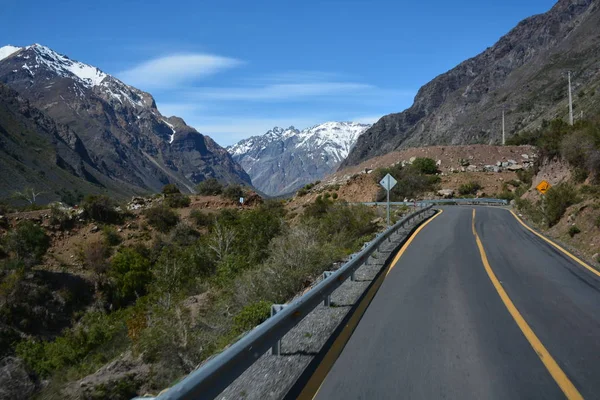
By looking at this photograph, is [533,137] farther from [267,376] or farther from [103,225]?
[267,376]

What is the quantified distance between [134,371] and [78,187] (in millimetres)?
133167

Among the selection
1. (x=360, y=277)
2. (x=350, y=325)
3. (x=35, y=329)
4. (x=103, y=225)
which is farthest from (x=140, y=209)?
(x=350, y=325)

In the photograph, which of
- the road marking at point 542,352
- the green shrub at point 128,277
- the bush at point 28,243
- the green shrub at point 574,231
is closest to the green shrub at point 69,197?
the bush at point 28,243

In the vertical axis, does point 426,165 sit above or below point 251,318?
above

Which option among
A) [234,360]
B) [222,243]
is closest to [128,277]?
[222,243]

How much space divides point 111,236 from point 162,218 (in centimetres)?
542

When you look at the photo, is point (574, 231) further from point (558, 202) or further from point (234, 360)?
point (234, 360)

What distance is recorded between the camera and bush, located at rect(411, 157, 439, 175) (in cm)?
6431

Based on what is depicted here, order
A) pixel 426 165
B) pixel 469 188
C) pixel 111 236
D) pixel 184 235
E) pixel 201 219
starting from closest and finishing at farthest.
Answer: pixel 111 236, pixel 184 235, pixel 201 219, pixel 469 188, pixel 426 165

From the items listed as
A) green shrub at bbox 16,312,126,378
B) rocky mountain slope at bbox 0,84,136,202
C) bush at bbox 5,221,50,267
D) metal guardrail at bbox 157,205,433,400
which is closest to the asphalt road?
metal guardrail at bbox 157,205,433,400

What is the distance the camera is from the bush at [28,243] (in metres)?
35.5

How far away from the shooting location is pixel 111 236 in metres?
42.0

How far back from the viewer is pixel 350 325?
7590 mm

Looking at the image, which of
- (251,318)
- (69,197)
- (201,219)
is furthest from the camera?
(69,197)
